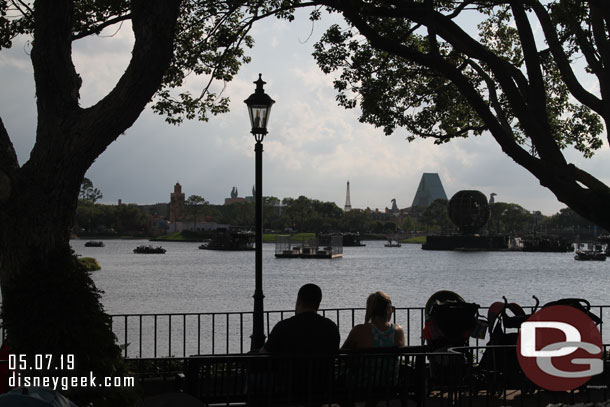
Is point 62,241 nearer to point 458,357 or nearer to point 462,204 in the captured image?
point 458,357

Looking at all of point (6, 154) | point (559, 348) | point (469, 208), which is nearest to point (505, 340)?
point (559, 348)

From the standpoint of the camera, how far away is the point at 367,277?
77.9m

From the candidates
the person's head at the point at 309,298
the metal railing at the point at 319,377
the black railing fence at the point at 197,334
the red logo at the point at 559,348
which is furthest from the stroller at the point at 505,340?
the black railing fence at the point at 197,334

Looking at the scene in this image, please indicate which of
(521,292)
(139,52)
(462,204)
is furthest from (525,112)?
(462,204)

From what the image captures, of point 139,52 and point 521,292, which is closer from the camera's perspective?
point 139,52

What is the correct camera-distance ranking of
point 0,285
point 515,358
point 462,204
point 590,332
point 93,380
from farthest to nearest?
1. point 462,204
2. point 515,358
3. point 590,332
4. point 0,285
5. point 93,380

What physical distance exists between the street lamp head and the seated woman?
199 inches

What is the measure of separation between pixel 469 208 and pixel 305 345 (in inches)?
5578

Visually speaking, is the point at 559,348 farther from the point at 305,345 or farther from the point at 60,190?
the point at 60,190

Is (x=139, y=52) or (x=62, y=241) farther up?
(x=139, y=52)

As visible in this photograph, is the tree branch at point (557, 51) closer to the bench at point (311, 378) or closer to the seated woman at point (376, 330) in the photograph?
the seated woman at point (376, 330)

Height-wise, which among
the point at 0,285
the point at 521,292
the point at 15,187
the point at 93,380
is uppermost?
the point at 15,187

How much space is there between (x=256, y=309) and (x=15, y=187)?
5.32 metres

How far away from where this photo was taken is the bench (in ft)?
21.7
